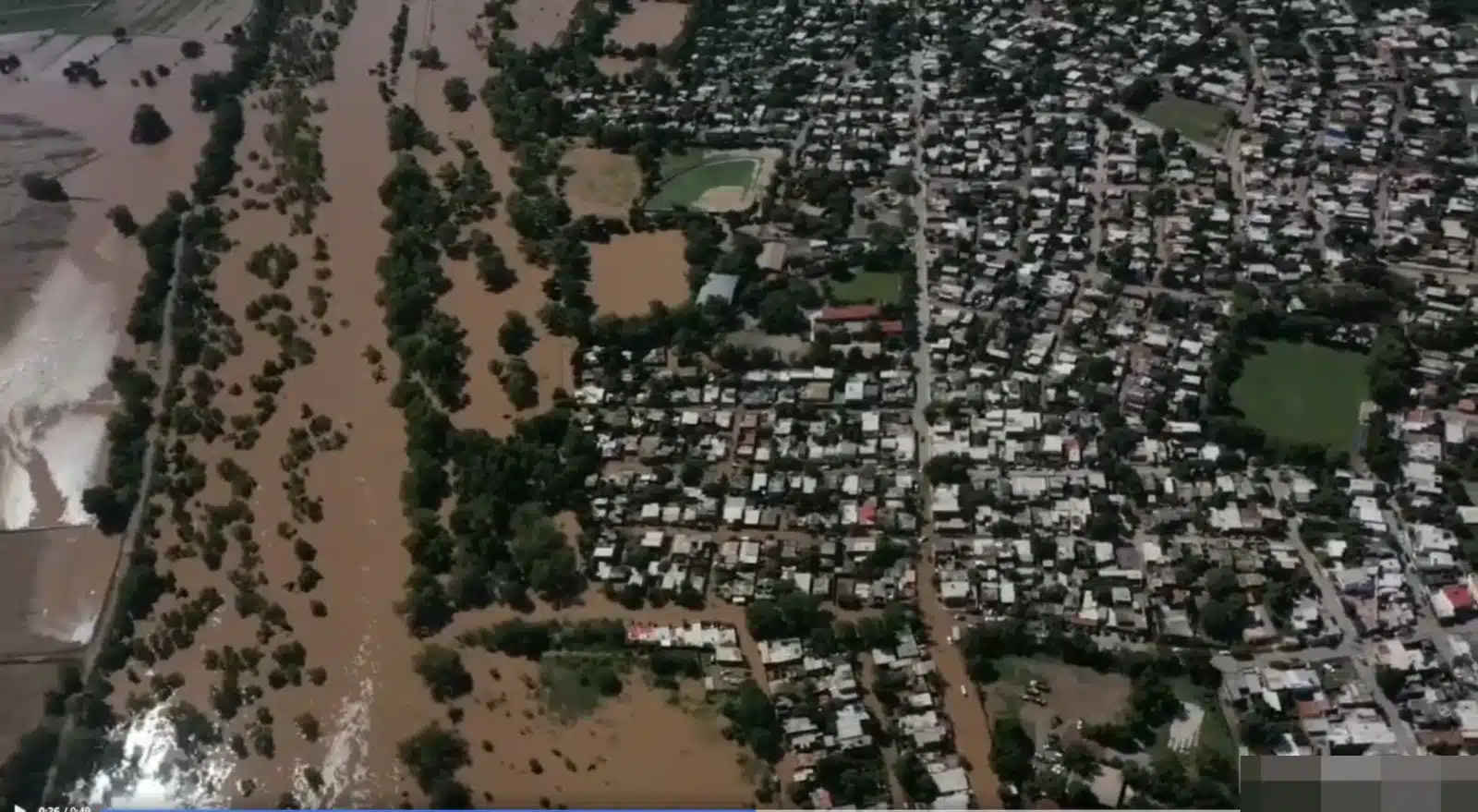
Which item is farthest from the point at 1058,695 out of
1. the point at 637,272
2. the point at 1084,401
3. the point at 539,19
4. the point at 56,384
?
the point at 539,19

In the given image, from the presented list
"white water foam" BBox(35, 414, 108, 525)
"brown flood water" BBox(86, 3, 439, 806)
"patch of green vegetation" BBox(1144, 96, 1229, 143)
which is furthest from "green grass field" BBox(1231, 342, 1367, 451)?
"white water foam" BBox(35, 414, 108, 525)

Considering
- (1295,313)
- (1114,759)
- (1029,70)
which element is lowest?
(1114,759)

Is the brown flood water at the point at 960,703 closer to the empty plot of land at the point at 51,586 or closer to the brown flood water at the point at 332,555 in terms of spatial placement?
the brown flood water at the point at 332,555

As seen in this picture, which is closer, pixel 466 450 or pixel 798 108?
pixel 466 450

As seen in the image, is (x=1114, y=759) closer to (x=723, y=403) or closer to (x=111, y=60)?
(x=723, y=403)

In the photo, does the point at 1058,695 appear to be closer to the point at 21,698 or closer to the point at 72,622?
the point at 72,622

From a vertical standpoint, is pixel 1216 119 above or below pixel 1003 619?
above

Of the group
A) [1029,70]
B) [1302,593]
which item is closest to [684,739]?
[1302,593]

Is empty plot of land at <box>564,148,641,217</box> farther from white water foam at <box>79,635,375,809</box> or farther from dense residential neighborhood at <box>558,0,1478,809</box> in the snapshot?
white water foam at <box>79,635,375,809</box>
